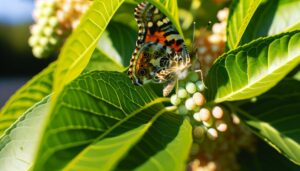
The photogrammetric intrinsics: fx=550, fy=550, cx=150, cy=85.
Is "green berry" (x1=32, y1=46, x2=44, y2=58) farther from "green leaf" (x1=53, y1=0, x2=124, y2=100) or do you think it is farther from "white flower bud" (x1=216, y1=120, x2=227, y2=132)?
"green leaf" (x1=53, y1=0, x2=124, y2=100)

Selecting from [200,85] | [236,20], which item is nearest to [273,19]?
[236,20]

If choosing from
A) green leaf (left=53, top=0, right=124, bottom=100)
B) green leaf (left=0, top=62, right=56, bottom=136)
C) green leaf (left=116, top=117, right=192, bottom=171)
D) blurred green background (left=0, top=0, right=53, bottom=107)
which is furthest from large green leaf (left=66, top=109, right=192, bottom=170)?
blurred green background (left=0, top=0, right=53, bottom=107)

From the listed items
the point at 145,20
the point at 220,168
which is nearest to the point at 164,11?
the point at 145,20

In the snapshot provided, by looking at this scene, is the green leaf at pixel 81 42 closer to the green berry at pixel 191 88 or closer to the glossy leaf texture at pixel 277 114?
the green berry at pixel 191 88

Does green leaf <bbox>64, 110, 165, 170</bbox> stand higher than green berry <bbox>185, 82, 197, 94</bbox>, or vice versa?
green leaf <bbox>64, 110, 165, 170</bbox>

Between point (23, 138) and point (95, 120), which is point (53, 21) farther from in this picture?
point (95, 120)

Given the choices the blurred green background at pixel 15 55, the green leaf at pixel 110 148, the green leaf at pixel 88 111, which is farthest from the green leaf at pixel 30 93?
the blurred green background at pixel 15 55

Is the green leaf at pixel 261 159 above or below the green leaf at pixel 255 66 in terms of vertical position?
below

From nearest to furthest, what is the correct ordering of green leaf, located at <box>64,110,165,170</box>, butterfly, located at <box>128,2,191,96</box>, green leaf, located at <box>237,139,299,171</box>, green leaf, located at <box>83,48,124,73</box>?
green leaf, located at <box>64,110,165,170</box> → butterfly, located at <box>128,2,191,96</box> → green leaf, located at <box>83,48,124,73</box> → green leaf, located at <box>237,139,299,171</box>
